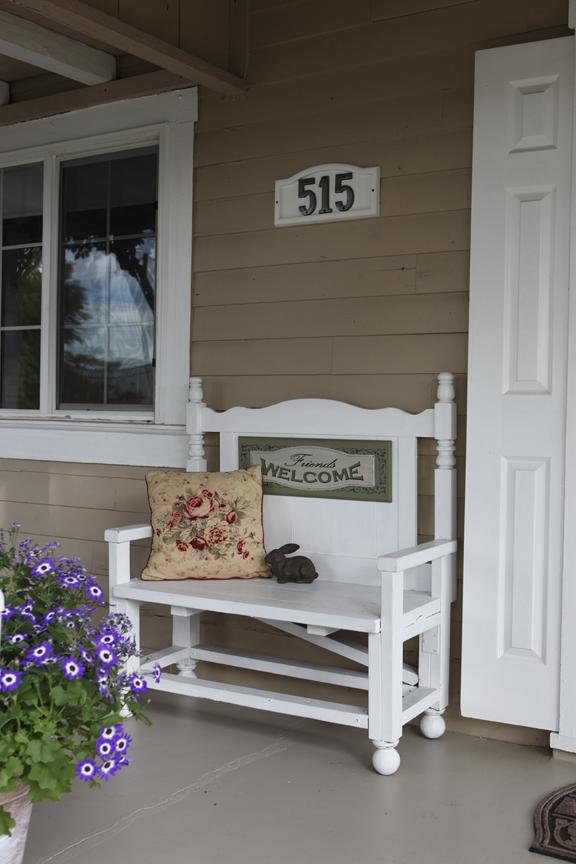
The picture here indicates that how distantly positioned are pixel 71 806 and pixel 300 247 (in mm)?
2130

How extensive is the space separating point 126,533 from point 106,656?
53.0 inches

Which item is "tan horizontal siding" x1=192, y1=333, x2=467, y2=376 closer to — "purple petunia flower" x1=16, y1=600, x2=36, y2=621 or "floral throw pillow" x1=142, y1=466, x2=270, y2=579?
"floral throw pillow" x1=142, y1=466, x2=270, y2=579

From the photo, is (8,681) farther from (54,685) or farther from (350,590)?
(350,590)

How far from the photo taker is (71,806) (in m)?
2.81

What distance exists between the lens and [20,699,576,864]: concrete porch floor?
2514 millimetres

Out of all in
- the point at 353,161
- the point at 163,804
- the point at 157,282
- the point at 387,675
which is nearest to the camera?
the point at 163,804

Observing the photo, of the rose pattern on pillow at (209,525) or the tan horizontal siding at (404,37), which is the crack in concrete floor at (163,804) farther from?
the tan horizontal siding at (404,37)

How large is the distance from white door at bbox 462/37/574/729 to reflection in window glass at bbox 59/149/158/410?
1.57 meters

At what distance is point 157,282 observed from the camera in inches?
164

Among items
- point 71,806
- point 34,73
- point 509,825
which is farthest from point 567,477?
point 34,73

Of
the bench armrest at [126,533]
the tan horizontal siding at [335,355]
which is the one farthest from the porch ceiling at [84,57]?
the bench armrest at [126,533]

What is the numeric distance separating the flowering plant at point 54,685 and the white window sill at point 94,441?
1.69m

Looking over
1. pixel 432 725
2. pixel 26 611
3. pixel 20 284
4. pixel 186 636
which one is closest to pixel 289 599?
pixel 432 725

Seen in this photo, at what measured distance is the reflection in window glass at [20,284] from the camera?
4672mm
